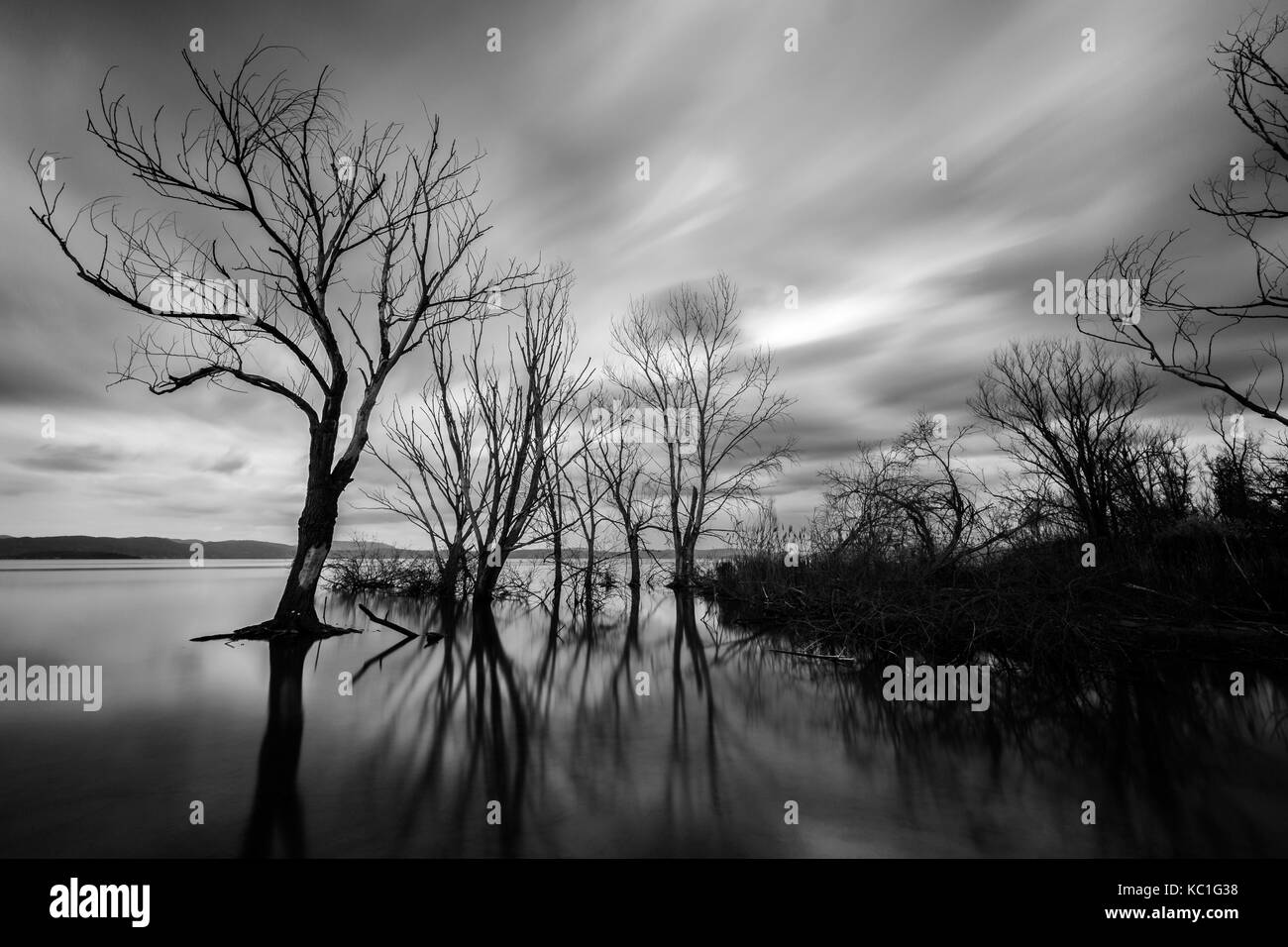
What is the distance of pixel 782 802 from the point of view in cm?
311

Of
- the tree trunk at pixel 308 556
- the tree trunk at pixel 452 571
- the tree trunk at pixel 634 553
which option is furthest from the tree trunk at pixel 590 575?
the tree trunk at pixel 308 556

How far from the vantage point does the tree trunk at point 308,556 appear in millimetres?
9250

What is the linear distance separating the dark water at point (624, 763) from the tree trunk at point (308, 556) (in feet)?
6.47

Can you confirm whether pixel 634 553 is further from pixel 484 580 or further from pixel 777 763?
pixel 777 763

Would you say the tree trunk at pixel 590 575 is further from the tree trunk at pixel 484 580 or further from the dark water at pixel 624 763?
the dark water at pixel 624 763

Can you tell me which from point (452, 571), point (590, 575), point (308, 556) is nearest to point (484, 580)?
point (452, 571)

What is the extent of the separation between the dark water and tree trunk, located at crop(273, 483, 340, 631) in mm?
1973

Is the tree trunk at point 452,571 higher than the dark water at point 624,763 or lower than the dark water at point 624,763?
higher

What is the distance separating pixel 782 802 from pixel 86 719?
226 inches

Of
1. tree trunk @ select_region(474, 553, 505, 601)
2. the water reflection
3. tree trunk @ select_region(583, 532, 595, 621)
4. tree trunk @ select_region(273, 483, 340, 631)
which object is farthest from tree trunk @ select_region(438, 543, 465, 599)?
the water reflection

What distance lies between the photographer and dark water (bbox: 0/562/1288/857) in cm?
269

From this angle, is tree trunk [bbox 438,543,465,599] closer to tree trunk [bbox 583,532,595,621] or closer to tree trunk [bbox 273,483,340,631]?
tree trunk [bbox 583,532,595,621]

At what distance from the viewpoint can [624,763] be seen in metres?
3.77
